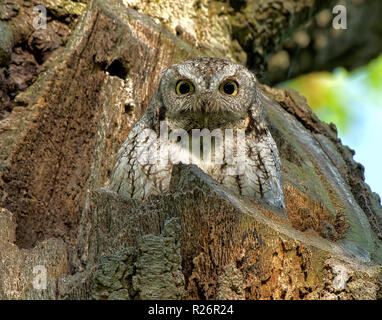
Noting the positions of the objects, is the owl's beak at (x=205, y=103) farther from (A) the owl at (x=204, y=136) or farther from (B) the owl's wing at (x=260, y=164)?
(B) the owl's wing at (x=260, y=164)

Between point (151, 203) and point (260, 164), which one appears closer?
point (151, 203)

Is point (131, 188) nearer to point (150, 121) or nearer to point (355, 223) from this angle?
point (150, 121)

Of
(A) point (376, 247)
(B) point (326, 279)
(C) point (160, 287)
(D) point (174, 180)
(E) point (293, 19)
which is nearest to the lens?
(C) point (160, 287)

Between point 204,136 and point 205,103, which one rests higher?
point 205,103

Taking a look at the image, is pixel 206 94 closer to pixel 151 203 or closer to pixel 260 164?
pixel 260 164

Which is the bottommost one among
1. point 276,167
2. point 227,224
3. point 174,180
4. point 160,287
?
point 160,287

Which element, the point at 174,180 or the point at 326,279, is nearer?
the point at 326,279

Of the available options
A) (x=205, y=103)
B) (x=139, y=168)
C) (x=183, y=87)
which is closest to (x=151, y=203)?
(x=139, y=168)

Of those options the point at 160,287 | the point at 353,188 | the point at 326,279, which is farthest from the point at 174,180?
the point at 353,188
